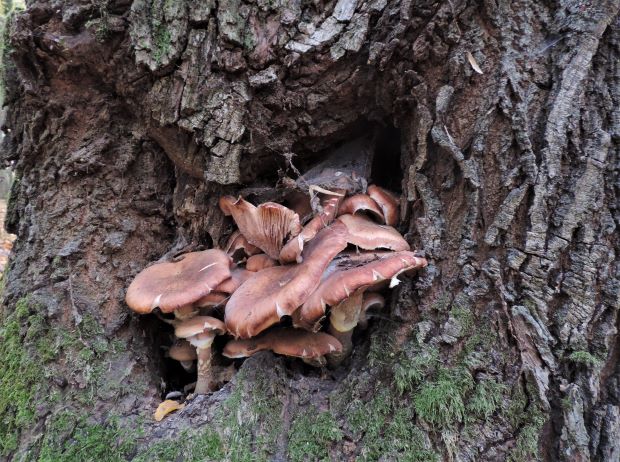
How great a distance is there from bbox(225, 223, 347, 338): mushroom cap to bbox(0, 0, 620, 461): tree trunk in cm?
42

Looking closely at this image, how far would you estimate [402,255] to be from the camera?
Result: 1.93 metres

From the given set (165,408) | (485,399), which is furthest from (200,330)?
(485,399)

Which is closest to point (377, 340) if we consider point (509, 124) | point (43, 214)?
point (509, 124)

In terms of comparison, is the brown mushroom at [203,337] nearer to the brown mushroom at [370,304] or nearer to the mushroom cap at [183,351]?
the mushroom cap at [183,351]

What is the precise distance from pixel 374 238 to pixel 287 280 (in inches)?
21.8

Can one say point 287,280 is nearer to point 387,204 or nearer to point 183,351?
point 387,204

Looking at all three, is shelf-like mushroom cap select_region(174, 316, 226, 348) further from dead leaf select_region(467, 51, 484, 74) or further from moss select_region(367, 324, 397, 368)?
dead leaf select_region(467, 51, 484, 74)

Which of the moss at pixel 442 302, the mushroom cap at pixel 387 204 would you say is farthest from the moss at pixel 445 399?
the mushroom cap at pixel 387 204

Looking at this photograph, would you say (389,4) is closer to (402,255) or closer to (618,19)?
(618,19)

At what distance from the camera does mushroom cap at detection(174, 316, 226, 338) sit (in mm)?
2260

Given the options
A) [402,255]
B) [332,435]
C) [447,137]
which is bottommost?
[332,435]

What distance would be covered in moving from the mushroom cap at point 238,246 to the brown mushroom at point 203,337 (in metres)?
0.51

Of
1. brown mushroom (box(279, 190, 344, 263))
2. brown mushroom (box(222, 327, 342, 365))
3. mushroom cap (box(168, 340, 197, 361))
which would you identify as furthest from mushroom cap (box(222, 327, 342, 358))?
brown mushroom (box(279, 190, 344, 263))

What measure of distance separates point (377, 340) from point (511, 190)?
111 centimetres
